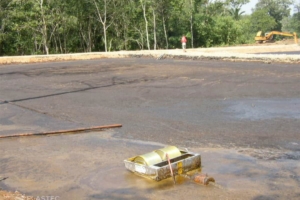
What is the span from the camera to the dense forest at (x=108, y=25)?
32688mm

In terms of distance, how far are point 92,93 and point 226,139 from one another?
6.42 metres

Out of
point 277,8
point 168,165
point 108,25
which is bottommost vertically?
point 168,165

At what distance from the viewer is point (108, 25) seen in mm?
35500

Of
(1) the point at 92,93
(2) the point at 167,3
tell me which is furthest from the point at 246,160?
(2) the point at 167,3

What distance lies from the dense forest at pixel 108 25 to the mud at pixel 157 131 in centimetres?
1849

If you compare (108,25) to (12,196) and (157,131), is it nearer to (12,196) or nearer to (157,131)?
(157,131)

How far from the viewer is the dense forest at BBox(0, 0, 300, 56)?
32688 mm

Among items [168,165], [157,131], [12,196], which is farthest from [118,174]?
[157,131]

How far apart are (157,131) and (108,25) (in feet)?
93.7

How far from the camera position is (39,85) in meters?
15.1

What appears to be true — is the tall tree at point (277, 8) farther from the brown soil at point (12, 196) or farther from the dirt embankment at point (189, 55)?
the brown soil at point (12, 196)

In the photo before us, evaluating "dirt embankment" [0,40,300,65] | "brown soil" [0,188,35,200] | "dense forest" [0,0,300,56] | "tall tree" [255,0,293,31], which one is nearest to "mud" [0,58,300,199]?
"brown soil" [0,188,35,200]

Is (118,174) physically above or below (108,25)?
below

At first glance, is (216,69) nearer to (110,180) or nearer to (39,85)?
(39,85)
